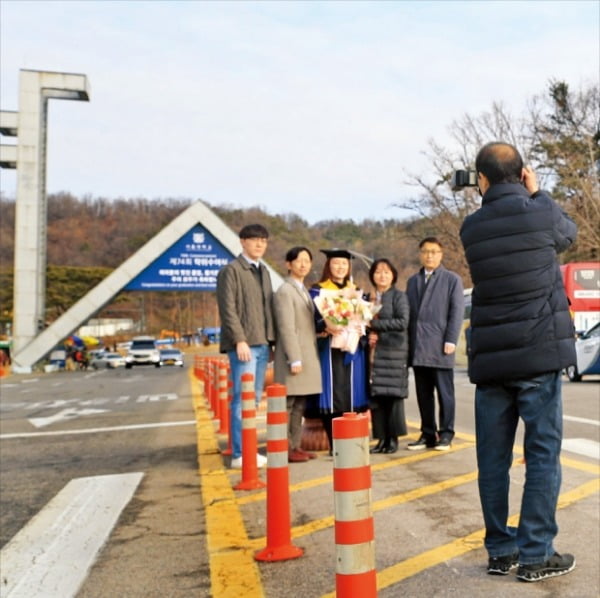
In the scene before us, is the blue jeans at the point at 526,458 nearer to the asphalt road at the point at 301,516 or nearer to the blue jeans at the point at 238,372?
the asphalt road at the point at 301,516

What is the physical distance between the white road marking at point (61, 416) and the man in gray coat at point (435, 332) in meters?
6.59

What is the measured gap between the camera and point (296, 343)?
6270mm

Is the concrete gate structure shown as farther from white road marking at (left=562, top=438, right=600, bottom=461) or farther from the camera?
the camera

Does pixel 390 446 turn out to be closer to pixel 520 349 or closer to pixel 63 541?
pixel 63 541

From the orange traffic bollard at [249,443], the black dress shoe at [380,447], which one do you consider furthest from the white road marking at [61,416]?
the orange traffic bollard at [249,443]

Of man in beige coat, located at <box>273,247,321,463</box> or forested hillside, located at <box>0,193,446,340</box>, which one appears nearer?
man in beige coat, located at <box>273,247,321,463</box>

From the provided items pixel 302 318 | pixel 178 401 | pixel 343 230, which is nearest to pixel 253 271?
pixel 302 318

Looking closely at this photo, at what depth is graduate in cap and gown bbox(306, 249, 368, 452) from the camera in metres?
6.43

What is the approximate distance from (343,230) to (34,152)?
310 ft

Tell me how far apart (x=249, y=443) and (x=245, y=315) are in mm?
1224

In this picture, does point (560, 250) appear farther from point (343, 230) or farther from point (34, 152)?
point (343, 230)

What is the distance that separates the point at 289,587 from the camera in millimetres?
3422

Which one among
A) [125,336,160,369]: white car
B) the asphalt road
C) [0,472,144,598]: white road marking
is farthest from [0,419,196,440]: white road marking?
[125,336,160,369]: white car

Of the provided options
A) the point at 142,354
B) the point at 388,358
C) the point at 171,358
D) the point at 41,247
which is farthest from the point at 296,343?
the point at 171,358
